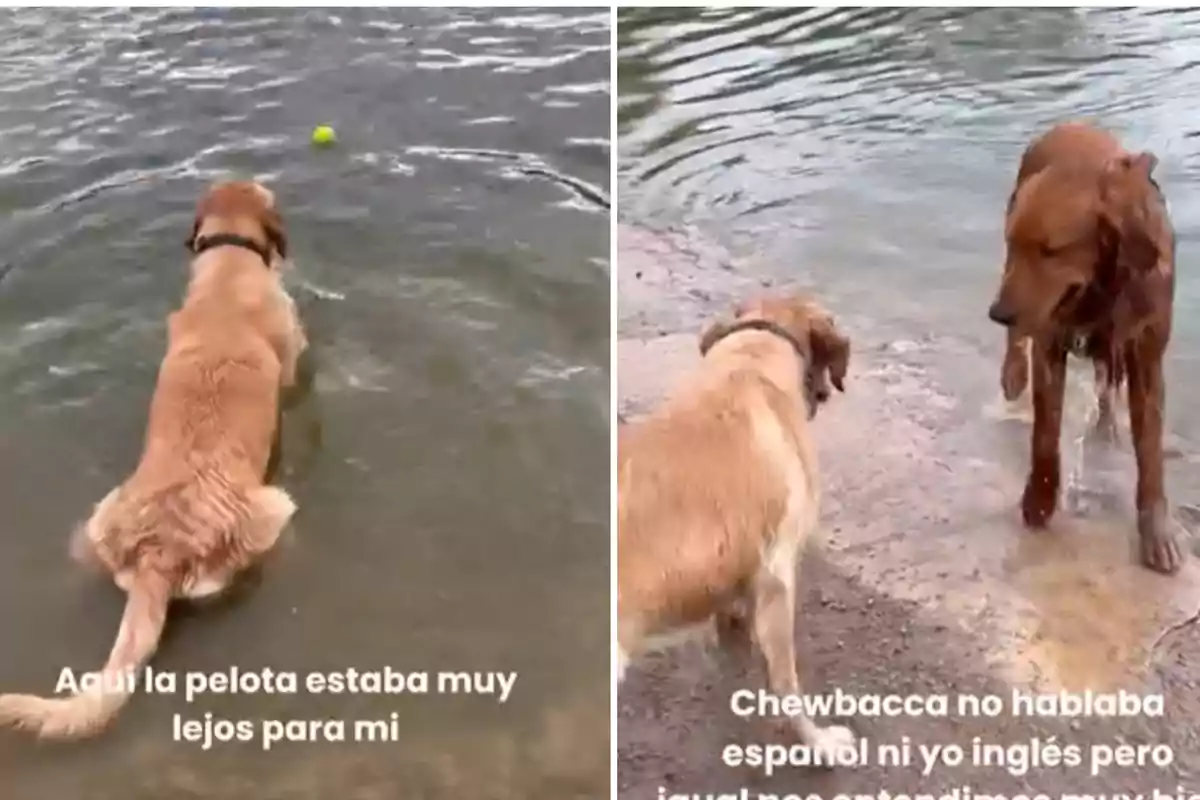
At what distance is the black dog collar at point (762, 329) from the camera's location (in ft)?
4.28

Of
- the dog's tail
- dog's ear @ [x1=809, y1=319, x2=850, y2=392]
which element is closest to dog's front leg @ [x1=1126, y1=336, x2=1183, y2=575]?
dog's ear @ [x1=809, y1=319, x2=850, y2=392]

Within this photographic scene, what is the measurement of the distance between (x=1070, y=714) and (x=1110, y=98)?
2.02ft

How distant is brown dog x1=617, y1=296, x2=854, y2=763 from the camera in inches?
48.2

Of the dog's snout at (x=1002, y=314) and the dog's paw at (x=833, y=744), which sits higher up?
the dog's snout at (x=1002, y=314)

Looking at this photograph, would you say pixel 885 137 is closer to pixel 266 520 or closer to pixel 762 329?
pixel 762 329

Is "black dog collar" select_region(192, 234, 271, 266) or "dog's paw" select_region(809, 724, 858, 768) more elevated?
"black dog collar" select_region(192, 234, 271, 266)

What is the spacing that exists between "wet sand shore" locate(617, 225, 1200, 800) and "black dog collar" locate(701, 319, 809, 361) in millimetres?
25

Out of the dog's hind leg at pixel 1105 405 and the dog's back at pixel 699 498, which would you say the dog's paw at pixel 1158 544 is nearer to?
the dog's hind leg at pixel 1105 405

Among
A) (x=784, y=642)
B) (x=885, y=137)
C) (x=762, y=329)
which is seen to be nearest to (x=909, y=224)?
(x=885, y=137)

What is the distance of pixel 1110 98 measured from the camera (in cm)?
136

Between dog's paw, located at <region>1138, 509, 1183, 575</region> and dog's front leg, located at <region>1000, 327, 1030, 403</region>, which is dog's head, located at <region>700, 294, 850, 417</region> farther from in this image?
dog's paw, located at <region>1138, 509, 1183, 575</region>

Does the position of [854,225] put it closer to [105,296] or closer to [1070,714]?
[1070,714]

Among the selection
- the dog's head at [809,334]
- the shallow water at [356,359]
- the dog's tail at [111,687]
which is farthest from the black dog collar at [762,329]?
the dog's tail at [111,687]

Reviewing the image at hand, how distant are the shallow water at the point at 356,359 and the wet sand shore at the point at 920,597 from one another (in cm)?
6
